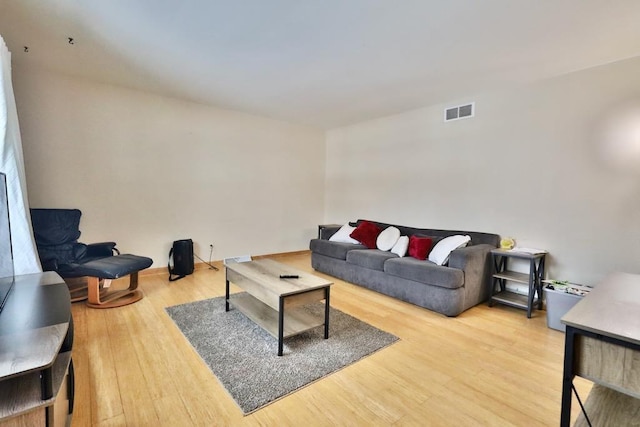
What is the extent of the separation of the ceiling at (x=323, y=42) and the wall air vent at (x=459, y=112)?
16 centimetres

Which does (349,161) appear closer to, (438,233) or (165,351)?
(438,233)

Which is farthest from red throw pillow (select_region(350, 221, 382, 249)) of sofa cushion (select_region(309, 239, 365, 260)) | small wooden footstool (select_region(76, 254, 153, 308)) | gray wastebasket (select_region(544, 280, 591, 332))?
small wooden footstool (select_region(76, 254, 153, 308))

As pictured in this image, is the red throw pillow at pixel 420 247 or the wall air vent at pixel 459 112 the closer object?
the red throw pillow at pixel 420 247

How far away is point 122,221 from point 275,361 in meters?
3.09

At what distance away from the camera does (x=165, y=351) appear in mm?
2195

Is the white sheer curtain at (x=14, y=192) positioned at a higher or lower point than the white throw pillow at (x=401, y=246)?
higher

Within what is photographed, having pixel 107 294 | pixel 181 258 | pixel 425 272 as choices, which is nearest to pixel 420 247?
pixel 425 272

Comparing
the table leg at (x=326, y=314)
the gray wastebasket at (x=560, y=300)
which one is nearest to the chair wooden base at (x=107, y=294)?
the table leg at (x=326, y=314)

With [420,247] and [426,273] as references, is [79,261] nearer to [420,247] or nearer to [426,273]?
[426,273]

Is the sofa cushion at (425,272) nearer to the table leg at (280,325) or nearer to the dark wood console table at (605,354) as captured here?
the dark wood console table at (605,354)

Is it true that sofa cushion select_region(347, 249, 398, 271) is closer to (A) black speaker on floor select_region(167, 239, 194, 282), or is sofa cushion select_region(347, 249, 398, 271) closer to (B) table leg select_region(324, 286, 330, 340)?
(B) table leg select_region(324, 286, 330, 340)

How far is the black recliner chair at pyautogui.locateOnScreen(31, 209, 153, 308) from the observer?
2961 mm

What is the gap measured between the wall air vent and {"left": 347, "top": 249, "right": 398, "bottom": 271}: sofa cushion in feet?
6.60

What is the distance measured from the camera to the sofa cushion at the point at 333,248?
4.05 m
